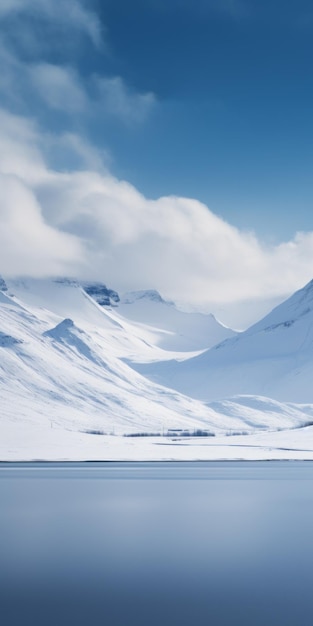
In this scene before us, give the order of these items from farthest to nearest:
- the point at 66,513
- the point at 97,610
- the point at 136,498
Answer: the point at 136,498
the point at 66,513
the point at 97,610

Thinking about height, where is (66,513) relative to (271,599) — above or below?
above

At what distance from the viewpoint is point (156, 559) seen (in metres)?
38.9

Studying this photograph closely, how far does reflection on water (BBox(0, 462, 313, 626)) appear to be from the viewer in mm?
28984

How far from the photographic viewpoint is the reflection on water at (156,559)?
2898 centimetres

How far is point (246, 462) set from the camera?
149 metres

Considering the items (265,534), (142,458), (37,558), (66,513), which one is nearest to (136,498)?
(66,513)

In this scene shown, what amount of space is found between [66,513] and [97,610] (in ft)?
92.2

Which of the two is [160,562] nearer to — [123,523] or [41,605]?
[41,605]

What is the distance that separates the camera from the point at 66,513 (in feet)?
187

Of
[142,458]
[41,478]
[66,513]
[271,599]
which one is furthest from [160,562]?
[142,458]

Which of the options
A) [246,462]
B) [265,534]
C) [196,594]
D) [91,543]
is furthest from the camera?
[246,462]

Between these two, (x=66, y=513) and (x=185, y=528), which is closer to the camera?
(x=185, y=528)

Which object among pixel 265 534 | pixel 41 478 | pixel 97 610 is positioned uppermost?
pixel 41 478

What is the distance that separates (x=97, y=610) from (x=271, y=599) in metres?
5.86
